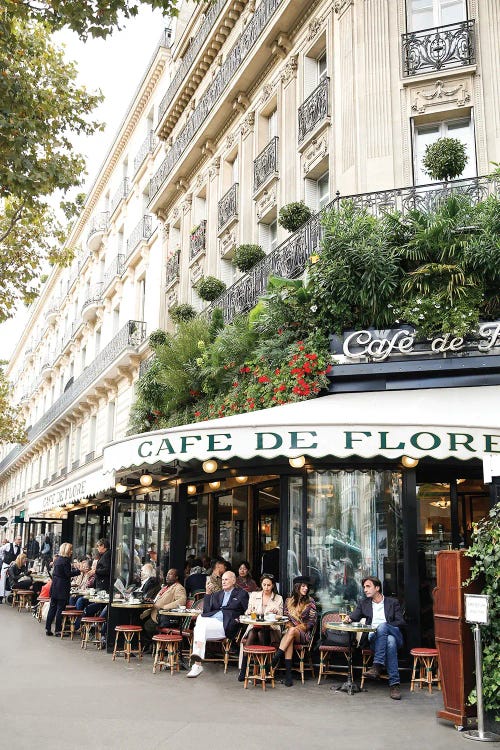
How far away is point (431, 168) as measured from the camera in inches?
471

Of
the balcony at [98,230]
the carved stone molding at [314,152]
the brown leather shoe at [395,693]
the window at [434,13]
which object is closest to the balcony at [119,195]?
the balcony at [98,230]

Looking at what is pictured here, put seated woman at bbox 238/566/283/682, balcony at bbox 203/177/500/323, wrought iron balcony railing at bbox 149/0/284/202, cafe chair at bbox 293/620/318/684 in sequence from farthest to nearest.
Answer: wrought iron balcony railing at bbox 149/0/284/202 → balcony at bbox 203/177/500/323 → seated woman at bbox 238/566/283/682 → cafe chair at bbox 293/620/318/684

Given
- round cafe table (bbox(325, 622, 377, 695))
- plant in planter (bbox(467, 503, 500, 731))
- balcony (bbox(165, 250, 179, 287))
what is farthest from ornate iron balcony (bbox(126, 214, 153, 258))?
plant in planter (bbox(467, 503, 500, 731))

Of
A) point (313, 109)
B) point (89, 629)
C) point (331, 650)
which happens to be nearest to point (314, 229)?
point (313, 109)

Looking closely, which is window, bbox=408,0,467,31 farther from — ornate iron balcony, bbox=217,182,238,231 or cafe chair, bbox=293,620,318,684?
cafe chair, bbox=293,620,318,684

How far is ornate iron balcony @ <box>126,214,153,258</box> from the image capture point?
88.2 feet

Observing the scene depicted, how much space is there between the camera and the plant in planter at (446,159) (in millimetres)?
11773

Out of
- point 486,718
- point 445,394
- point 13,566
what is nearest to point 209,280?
point 445,394

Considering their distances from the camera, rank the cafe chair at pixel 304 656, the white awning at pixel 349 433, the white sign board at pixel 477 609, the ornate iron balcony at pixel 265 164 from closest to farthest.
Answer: the white sign board at pixel 477 609
the white awning at pixel 349 433
the cafe chair at pixel 304 656
the ornate iron balcony at pixel 265 164

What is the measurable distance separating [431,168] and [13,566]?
53.3 ft

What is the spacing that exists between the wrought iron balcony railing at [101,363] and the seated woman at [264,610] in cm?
1545

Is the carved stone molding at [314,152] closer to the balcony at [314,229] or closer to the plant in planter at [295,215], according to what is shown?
the plant in planter at [295,215]

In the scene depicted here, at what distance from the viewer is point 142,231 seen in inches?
1074

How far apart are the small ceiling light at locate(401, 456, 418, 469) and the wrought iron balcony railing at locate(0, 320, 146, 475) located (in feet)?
50.5
